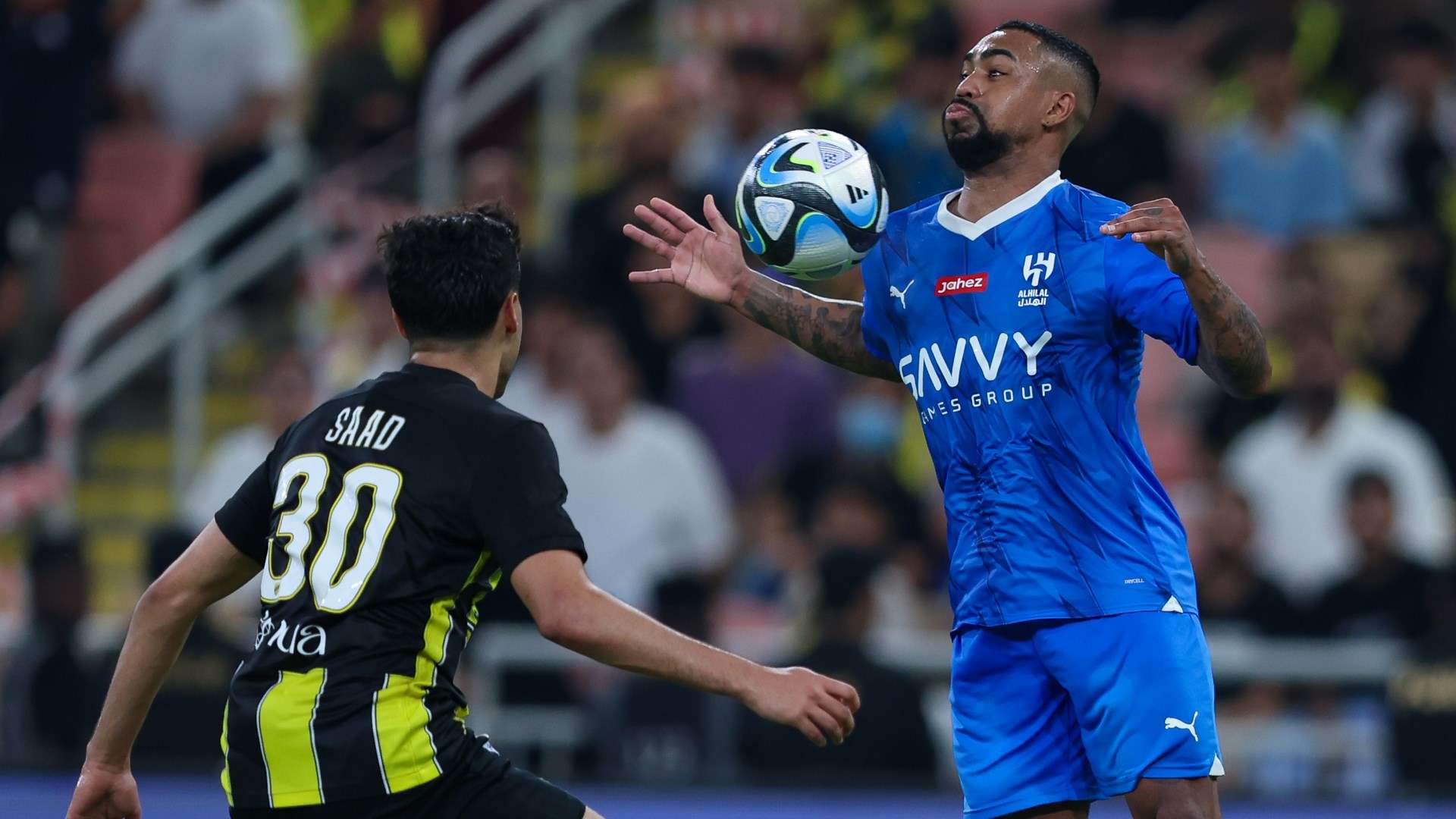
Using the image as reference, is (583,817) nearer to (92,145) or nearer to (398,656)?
(398,656)

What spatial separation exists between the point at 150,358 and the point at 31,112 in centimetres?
158

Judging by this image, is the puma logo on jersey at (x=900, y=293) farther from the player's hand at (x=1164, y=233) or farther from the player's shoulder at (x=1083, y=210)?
the player's hand at (x=1164, y=233)

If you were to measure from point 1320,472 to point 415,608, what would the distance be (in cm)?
614

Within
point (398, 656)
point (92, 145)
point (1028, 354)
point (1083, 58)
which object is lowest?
point (398, 656)

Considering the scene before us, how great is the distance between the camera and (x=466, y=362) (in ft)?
14.3

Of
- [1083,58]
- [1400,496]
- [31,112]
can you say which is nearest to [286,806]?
[1083,58]

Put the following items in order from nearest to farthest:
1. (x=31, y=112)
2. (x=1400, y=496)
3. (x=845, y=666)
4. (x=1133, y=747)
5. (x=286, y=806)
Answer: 1. (x=286, y=806)
2. (x=1133, y=747)
3. (x=845, y=666)
4. (x=1400, y=496)
5. (x=31, y=112)

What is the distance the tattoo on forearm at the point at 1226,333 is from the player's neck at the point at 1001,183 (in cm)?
64

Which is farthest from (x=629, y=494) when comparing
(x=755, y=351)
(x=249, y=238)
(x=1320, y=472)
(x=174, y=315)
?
(x=249, y=238)

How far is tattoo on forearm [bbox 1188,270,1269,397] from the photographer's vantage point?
4410 mm

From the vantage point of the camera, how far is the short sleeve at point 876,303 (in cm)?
511

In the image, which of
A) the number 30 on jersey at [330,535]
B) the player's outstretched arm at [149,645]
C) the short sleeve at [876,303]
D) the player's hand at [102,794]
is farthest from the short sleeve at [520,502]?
the short sleeve at [876,303]

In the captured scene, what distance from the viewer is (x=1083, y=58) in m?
5.03

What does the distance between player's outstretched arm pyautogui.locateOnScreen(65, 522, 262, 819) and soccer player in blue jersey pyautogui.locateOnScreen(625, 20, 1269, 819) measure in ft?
4.04
